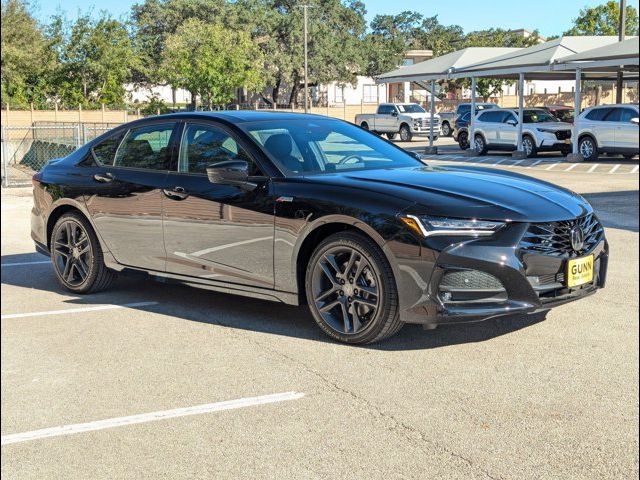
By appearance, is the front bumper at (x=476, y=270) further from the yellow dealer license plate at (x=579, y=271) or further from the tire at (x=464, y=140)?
the tire at (x=464, y=140)

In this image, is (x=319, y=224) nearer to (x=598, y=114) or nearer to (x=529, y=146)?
(x=598, y=114)

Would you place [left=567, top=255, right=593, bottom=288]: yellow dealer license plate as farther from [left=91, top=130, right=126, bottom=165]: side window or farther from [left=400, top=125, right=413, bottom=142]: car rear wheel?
[left=400, top=125, right=413, bottom=142]: car rear wheel

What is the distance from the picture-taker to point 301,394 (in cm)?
446

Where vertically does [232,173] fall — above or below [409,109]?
below

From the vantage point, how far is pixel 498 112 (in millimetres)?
28281

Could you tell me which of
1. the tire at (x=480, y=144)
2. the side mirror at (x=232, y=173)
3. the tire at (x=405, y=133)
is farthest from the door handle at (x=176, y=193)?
the tire at (x=405, y=133)

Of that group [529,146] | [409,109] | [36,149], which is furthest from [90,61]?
[529,146]

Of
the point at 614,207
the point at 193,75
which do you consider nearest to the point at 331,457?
the point at 614,207

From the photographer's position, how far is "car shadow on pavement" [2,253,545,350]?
18.0 ft

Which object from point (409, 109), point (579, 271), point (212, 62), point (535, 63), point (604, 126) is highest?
point (212, 62)

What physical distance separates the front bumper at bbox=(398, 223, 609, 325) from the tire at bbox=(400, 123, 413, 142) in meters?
36.8

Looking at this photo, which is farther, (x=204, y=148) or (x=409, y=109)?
(x=409, y=109)

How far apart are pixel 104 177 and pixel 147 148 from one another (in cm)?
45

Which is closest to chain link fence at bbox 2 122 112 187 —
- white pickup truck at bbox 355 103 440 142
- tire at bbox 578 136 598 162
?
tire at bbox 578 136 598 162
